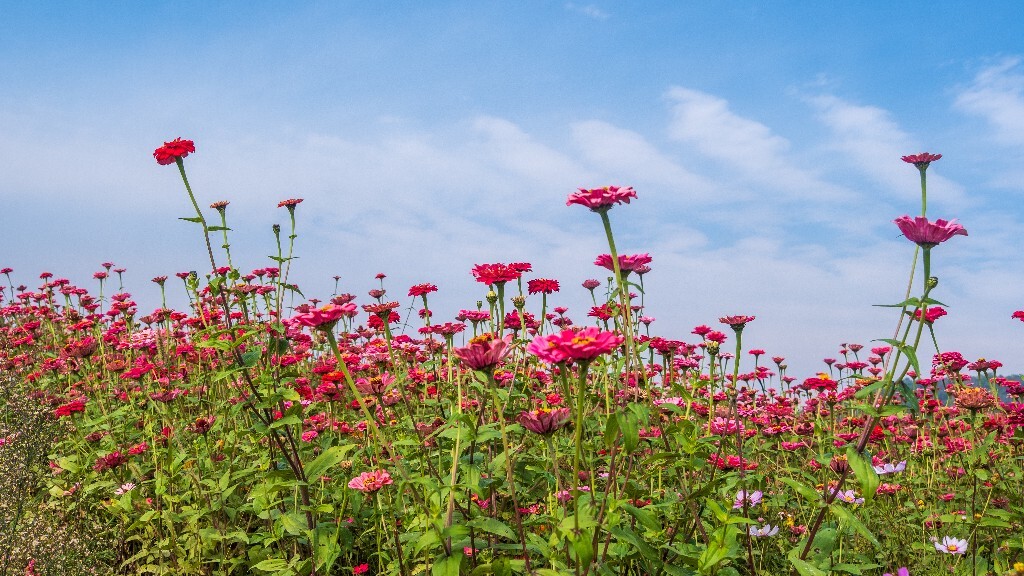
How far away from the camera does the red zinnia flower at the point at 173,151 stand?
3877 mm

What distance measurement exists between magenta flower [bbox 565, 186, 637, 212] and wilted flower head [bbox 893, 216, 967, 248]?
1.06 m

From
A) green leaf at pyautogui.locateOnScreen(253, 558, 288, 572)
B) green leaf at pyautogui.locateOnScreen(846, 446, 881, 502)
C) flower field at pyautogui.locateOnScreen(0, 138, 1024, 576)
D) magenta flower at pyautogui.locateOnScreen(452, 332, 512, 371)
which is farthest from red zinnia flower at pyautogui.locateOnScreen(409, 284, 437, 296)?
green leaf at pyautogui.locateOnScreen(846, 446, 881, 502)

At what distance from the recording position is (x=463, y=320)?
4941 millimetres

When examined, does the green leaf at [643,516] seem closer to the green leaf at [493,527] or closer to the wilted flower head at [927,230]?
the green leaf at [493,527]

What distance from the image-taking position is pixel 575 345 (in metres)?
2.02

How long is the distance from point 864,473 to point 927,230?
98 cm

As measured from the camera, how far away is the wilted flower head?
278 centimetres

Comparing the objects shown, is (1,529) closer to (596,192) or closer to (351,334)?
(596,192)

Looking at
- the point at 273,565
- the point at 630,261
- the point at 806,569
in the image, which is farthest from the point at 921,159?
the point at 273,565

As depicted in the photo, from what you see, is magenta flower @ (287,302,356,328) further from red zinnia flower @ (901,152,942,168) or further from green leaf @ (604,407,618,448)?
red zinnia flower @ (901,152,942,168)

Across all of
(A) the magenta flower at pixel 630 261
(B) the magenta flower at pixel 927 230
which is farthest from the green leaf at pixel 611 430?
(B) the magenta flower at pixel 927 230

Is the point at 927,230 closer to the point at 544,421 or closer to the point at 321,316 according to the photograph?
the point at 544,421

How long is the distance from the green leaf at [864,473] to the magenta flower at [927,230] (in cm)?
87

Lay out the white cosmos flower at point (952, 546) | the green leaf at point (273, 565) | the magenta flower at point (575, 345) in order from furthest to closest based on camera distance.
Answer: the white cosmos flower at point (952, 546)
the green leaf at point (273, 565)
the magenta flower at point (575, 345)
